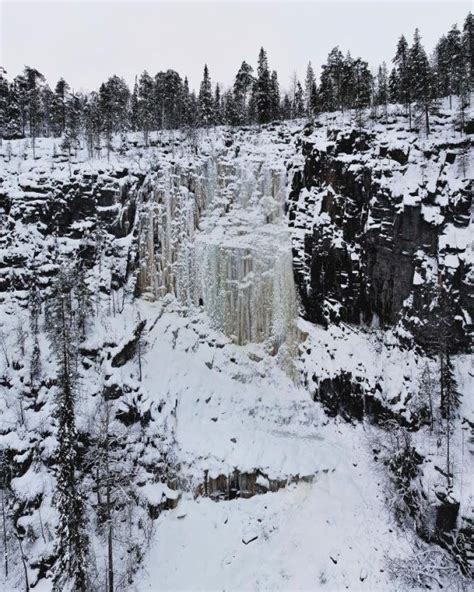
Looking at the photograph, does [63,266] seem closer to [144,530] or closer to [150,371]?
[150,371]

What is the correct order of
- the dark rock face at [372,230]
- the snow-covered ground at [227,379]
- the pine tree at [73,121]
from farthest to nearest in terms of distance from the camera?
the pine tree at [73,121] < the dark rock face at [372,230] < the snow-covered ground at [227,379]

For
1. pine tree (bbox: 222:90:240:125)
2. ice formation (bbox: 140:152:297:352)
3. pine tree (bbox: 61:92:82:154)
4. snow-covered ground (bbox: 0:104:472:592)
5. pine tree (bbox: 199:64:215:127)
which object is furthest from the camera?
pine tree (bbox: 222:90:240:125)

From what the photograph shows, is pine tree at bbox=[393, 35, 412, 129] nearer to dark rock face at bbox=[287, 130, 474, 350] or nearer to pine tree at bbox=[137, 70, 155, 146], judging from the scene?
dark rock face at bbox=[287, 130, 474, 350]

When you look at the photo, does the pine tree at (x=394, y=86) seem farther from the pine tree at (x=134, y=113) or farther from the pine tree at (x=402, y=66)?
the pine tree at (x=134, y=113)

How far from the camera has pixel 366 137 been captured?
1531 inches

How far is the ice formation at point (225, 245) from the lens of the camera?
38531 millimetres

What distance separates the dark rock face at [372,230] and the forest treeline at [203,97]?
1482 cm

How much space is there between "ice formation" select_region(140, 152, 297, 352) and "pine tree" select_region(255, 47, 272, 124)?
15.1m

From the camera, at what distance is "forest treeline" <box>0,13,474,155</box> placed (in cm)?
5062

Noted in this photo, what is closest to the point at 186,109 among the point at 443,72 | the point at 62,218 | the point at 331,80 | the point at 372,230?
the point at 331,80

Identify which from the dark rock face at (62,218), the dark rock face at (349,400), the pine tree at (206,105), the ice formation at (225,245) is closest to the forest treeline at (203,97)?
the pine tree at (206,105)

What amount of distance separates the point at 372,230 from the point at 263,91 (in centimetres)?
3140

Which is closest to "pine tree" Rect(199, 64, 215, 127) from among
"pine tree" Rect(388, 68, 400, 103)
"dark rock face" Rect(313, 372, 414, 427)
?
"pine tree" Rect(388, 68, 400, 103)

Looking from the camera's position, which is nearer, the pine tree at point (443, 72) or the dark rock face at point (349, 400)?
the dark rock face at point (349, 400)
